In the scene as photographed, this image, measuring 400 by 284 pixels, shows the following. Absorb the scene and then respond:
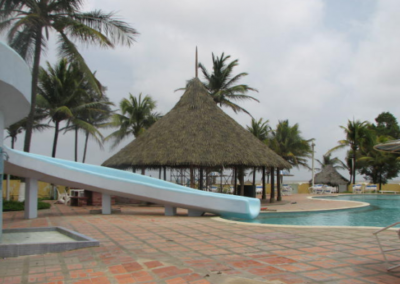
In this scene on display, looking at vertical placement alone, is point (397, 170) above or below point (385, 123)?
below

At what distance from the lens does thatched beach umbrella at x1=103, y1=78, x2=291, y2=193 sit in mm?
13672

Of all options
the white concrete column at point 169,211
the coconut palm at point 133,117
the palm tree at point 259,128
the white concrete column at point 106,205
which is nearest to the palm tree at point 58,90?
the coconut palm at point 133,117

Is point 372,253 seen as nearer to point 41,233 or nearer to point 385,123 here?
point 41,233

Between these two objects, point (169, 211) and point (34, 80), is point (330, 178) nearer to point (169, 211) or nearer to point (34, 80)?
point (169, 211)

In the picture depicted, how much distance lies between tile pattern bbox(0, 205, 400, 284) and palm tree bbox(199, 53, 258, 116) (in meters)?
18.3

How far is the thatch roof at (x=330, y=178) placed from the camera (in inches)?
1222

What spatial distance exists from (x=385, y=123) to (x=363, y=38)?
33472 mm

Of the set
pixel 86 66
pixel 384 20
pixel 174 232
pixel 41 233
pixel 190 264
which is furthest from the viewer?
pixel 86 66

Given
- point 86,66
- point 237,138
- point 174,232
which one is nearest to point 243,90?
point 237,138

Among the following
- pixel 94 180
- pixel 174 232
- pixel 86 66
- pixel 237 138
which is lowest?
pixel 174 232

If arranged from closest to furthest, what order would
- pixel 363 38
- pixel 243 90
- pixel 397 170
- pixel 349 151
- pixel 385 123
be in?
pixel 363 38, pixel 243 90, pixel 397 170, pixel 349 151, pixel 385 123

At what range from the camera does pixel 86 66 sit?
12.2m

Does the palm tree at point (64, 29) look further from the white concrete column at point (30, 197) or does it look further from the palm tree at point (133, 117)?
the palm tree at point (133, 117)

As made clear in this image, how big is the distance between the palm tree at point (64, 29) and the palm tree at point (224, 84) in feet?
39.6
